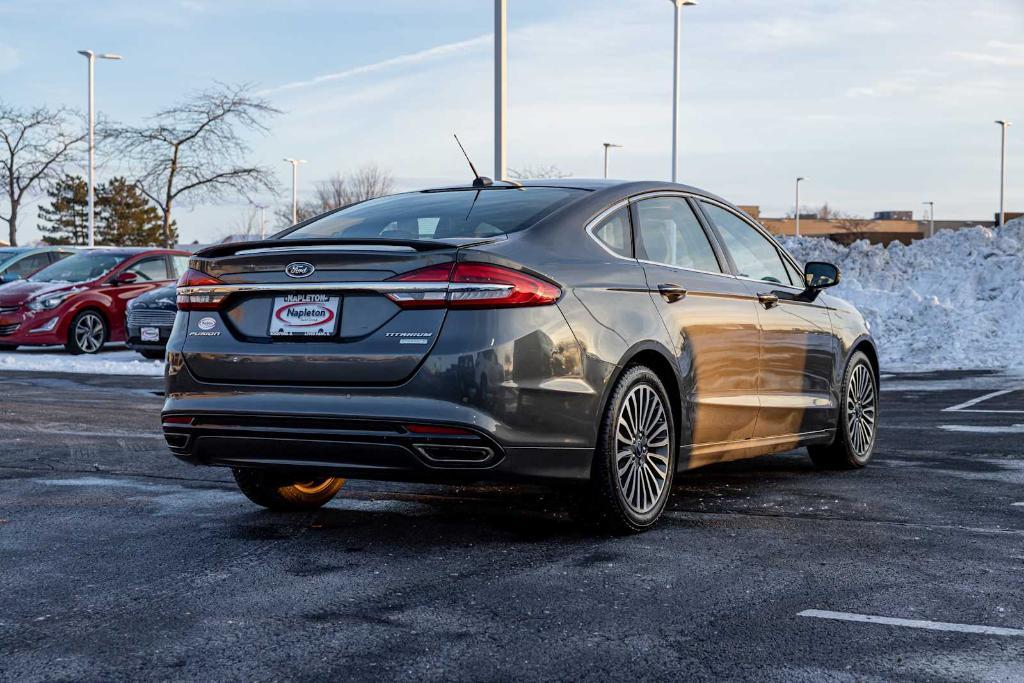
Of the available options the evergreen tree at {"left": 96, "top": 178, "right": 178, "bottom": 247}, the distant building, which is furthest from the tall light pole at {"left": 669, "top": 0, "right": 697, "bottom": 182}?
the distant building

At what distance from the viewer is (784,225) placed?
106750 millimetres

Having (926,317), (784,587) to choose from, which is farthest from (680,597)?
(926,317)

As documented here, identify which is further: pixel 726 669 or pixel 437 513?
pixel 437 513

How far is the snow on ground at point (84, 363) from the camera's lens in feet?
52.2

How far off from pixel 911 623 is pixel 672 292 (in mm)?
2097

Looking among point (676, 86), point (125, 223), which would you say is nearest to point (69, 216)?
point (125, 223)

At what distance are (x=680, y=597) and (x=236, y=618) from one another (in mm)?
1509

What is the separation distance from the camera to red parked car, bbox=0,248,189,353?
60.4 feet

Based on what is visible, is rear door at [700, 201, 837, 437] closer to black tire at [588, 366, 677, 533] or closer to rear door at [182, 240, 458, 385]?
black tire at [588, 366, 677, 533]

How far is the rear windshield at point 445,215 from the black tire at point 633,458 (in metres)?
0.84

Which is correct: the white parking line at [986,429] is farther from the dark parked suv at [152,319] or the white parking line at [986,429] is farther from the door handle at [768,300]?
the dark parked suv at [152,319]

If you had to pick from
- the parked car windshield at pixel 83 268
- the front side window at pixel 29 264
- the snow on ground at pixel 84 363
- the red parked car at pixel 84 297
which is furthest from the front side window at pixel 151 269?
the front side window at pixel 29 264

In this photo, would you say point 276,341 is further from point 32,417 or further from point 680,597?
point 32,417

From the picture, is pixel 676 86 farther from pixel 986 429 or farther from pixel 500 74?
pixel 986 429
